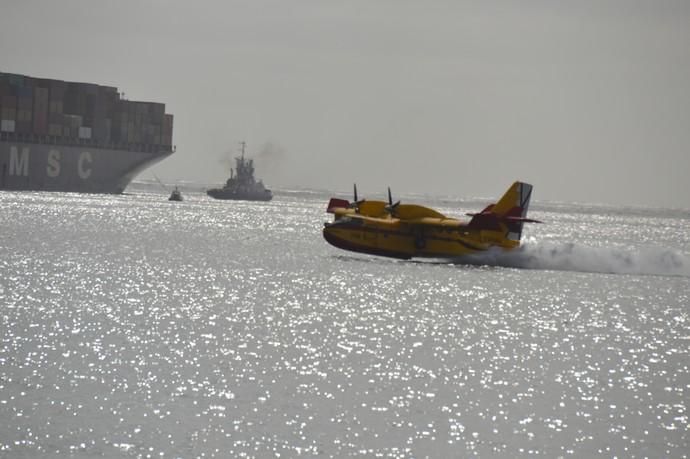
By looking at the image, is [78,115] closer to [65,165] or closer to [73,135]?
[73,135]

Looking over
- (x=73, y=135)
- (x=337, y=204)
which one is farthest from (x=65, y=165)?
(x=337, y=204)

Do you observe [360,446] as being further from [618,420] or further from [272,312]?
[272,312]

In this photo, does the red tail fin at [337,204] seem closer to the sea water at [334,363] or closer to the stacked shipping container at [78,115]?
the sea water at [334,363]

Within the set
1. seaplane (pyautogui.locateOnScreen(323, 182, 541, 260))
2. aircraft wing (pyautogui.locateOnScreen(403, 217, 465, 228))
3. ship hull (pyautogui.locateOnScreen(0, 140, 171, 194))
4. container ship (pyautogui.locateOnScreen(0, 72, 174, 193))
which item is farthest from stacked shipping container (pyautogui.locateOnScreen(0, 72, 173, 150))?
aircraft wing (pyautogui.locateOnScreen(403, 217, 465, 228))

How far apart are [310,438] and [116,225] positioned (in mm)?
104482

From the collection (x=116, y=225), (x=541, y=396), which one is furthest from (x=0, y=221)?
(x=541, y=396)

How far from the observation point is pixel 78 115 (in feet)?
605

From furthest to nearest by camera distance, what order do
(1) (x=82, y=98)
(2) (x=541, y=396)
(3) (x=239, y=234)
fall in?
(1) (x=82, y=98) < (3) (x=239, y=234) < (2) (x=541, y=396)

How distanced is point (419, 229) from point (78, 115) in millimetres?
129108

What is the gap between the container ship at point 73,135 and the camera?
177 meters

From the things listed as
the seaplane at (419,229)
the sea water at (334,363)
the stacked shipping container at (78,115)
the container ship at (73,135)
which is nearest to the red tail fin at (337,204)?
the seaplane at (419,229)

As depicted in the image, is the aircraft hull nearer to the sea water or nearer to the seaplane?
the seaplane

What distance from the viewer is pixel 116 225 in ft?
415

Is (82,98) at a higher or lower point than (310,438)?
higher
